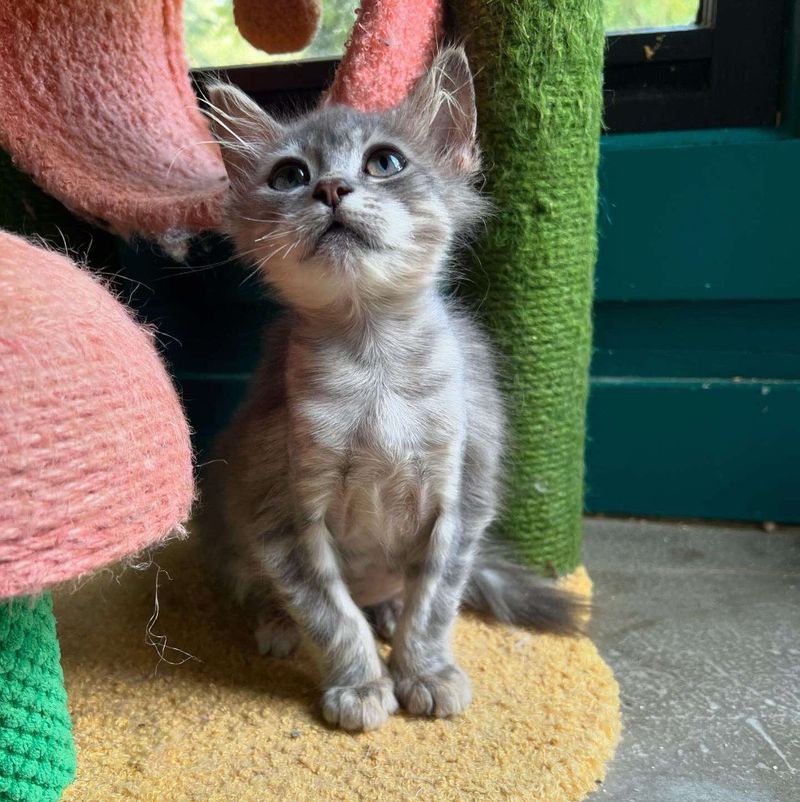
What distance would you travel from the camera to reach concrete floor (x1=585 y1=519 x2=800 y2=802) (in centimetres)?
88

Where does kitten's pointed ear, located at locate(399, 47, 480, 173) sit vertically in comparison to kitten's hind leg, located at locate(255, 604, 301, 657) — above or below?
above

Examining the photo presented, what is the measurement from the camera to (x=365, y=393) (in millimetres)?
904

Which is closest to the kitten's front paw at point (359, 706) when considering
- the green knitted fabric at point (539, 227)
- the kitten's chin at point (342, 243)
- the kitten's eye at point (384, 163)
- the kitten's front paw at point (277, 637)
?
the kitten's front paw at point (277, 637)

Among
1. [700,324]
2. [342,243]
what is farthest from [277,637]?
[700,324]

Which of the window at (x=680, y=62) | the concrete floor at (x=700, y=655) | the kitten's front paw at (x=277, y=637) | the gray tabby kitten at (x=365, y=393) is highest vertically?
the window at (x=680, y=62)

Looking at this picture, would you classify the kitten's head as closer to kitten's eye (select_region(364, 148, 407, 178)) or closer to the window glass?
kitten's eye (select_region(364, 148, 407, 178))

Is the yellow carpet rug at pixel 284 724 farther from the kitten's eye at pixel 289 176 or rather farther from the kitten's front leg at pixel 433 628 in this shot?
the kitten's eye at pixel 289 176

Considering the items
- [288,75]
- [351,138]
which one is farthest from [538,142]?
[288,75]

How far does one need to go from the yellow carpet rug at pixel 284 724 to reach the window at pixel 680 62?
995 mm

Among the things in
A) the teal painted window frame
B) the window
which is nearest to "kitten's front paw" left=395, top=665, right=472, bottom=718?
the teal painted window frame

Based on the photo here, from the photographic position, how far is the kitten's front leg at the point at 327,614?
0.95 m

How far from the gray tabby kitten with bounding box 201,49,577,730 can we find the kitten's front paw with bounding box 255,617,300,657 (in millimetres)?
64

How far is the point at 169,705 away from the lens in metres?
0.98

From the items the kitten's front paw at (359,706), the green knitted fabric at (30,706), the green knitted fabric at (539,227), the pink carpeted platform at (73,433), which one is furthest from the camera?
the green knitted fabric at (539,227)
